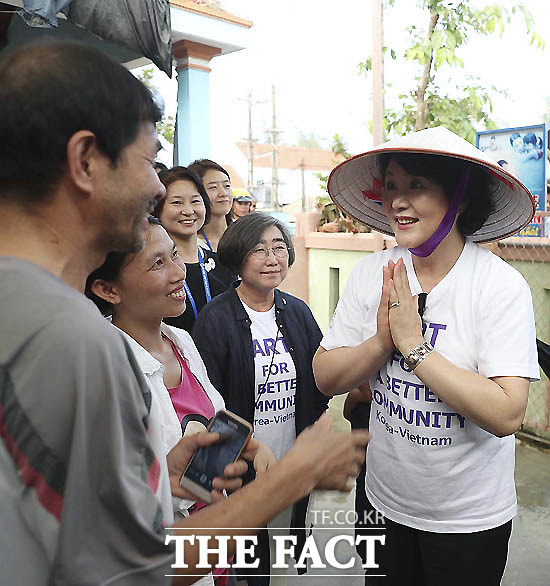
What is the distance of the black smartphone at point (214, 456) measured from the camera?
1283 mm

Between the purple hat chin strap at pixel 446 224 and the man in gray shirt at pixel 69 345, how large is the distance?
3.22 feet

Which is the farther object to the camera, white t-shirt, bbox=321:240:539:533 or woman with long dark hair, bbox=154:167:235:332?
woman with long dark hair, bbox=154:167:235:332

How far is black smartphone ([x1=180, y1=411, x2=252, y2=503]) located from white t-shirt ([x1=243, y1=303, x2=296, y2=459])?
1.06 m

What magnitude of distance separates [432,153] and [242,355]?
1.23m

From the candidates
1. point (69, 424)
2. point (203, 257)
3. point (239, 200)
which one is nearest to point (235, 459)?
point (69, 424)

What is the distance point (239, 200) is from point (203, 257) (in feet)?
10.3

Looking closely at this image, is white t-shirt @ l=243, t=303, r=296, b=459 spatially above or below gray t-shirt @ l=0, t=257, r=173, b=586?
below

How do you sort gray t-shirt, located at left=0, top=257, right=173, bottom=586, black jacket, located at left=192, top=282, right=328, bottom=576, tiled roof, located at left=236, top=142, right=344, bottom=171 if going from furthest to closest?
tiled roof, located at left=236, top=142, right=344, bottom=171 < black jacket, located at left=192, top=282, right=328, bottom=576 < gray t-shirt, located at left=0, top=257, right=173, bottom=586

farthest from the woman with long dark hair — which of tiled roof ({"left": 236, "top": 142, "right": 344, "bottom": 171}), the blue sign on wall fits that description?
tiled roof ({"left": 236, "top": 142, "right": 344, "bottom": 171})

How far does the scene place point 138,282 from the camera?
66.6 inches

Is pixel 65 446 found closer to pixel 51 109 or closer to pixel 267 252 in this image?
pixel 51 109

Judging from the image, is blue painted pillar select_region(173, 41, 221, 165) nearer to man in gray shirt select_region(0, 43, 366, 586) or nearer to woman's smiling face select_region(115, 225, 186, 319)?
woman's smiling face select_region(115, 225, 186, 319)

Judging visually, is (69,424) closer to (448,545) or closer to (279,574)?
(448,545)

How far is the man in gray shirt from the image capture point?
0.71 meters
